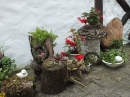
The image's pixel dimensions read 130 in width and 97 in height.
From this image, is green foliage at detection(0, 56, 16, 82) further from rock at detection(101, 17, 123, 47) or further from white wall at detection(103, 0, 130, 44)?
white wall at detection(103, 0, 130, 44)

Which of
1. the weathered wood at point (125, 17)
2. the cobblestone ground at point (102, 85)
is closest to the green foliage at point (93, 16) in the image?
the cobblestone ground at point (102, 85)

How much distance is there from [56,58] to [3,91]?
0.95m

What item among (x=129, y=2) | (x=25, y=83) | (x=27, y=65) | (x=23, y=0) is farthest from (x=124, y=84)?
(x=129, y=2)

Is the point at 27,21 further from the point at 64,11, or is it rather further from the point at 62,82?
the point at 62,82

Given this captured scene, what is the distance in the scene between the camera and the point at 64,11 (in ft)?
14.2

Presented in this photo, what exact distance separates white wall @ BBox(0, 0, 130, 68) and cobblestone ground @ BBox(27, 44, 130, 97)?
0.81 m

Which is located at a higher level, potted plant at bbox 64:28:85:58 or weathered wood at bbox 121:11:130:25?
weathered wood at bbox 121:11:130:25

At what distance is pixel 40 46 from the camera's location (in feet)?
11.6

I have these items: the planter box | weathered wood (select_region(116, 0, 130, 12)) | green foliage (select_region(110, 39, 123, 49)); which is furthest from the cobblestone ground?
weathered wood (select_region(116, 0, 130, 12))

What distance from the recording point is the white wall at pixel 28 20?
12.1ft

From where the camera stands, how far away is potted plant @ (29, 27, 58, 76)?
344cm

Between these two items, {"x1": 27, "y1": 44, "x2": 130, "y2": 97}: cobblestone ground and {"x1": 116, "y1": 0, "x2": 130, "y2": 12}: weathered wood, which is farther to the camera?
{"x1": 116, "y1": 0, "x2": 130, "y2": 12}: weathered wood

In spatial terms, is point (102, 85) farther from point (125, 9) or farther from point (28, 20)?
point (125, 9)

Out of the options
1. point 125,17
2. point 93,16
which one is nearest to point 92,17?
point 93,16
